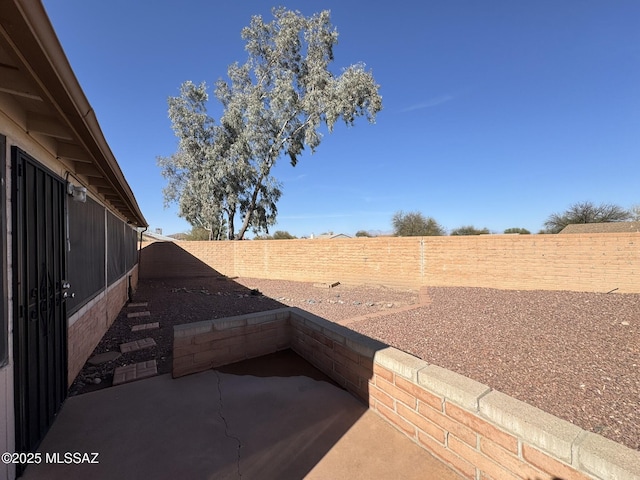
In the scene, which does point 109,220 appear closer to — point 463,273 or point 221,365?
point 221,365

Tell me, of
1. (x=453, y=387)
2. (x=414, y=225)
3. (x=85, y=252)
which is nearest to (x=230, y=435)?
(x=453, y=387)

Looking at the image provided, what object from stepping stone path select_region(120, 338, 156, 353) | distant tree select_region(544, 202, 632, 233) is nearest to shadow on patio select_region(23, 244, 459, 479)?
stepping stone path select_region(120, 338, 156, 353)

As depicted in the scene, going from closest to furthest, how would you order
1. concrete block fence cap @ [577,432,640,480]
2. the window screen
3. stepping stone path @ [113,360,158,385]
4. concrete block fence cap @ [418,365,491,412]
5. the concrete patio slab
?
1. concrete block fence cap @ [577,432,640,480]
2. concrete block fence cap @ [418,365,491,412]
3. the concrete patio slab
4. stepping stone path @ [113,360,158,385]
5. the window screen

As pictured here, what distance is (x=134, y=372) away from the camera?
10.8 feet

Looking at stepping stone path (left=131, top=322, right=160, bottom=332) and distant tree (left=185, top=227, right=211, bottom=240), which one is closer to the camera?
stepping stone path (left=131, top=322, right=160, bottom=332)

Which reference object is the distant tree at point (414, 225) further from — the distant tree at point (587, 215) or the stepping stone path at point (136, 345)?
the stepping stone path at point (136, 345)

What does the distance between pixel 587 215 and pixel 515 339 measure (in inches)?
1245

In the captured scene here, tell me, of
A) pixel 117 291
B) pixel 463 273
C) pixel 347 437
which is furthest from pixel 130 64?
pixel 463 273

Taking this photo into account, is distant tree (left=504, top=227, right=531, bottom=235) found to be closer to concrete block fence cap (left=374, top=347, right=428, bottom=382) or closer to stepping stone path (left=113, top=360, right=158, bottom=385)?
concrete block fence cap (left=374, top=347, right=428, bottom=382)

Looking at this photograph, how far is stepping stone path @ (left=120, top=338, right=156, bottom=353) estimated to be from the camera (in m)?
4.25

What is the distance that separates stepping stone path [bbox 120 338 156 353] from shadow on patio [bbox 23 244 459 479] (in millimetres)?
1550

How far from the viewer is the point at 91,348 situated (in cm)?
404

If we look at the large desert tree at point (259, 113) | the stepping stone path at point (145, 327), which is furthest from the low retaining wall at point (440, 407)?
the large desert tree at point (259, 113)

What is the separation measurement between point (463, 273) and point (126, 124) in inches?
531
